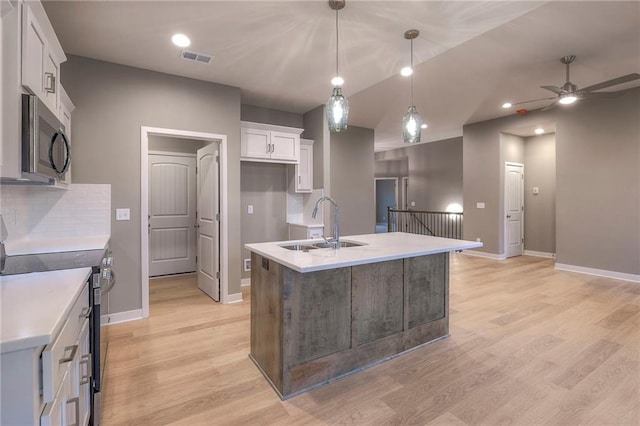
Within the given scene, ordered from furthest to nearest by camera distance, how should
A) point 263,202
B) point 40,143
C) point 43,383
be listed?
Answer: 1. point 263,202
2. point 40,143
3. point 43,383

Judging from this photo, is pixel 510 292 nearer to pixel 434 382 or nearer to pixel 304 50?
pixel 434 382

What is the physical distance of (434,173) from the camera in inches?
364

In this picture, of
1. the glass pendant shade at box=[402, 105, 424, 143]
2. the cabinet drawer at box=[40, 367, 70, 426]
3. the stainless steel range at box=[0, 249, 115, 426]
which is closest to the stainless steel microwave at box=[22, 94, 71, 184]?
the stainless steel range at box=[0, 249, 115, 426]

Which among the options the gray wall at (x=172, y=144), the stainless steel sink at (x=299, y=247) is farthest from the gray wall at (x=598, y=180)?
the gray wall at (x=172, y=144)

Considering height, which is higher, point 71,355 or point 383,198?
point 383,198

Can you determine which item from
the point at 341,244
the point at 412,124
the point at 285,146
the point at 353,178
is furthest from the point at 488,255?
the point at 341,244

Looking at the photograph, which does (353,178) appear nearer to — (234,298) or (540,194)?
(234,298)

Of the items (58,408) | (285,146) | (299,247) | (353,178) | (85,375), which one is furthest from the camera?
(353,178)

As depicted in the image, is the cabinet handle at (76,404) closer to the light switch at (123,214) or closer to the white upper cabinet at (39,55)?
the white upper cabinet at (39,55)

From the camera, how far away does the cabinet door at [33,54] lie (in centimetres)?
158

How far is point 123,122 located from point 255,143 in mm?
1584

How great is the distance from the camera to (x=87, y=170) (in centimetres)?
317

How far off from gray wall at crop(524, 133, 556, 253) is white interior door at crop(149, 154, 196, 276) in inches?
273

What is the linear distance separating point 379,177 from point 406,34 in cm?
861
